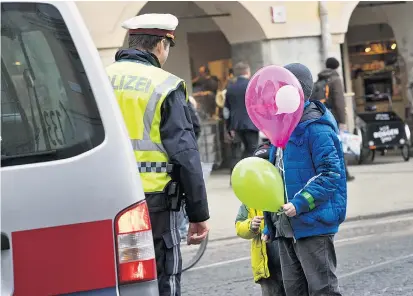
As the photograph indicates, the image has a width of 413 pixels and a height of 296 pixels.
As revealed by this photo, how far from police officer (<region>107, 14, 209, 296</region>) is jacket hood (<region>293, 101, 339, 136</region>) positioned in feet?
2.24

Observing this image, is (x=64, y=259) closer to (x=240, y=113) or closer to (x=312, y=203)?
(x=312, y=203)

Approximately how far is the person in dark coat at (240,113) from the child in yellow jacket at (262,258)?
28.6ft

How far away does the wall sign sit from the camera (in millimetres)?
17234

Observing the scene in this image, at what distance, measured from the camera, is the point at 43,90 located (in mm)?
3568

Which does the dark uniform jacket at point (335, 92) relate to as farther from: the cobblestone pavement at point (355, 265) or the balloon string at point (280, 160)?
the balloon string at point (280, 160)

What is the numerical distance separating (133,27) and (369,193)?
357 inches

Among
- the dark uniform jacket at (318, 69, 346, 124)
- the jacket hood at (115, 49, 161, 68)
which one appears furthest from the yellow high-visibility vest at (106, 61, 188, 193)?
the dark uniform jacket at (318, 69, 346, 124)

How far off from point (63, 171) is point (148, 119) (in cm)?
114

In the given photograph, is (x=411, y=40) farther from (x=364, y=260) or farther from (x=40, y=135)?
(x=40, y=135)

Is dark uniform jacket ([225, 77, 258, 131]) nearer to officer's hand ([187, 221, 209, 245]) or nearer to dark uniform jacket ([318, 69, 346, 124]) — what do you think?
dark uniform jacket ([318, 69, 346, 124])

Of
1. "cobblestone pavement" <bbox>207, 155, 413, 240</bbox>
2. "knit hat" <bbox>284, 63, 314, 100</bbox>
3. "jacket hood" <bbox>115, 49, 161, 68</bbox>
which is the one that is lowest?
"cobblestone pavement" <bbox>207, 155, 413, 240</bbox>

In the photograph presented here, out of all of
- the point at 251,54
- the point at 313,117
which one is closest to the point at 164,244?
the point at 313,117

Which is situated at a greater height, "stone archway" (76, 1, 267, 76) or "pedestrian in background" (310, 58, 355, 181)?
"stone archway" (76, 1, 267, 76)

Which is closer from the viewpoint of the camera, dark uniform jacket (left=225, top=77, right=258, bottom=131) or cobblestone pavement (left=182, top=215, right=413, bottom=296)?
cobblestone pavement (left=182, top=215, right=413, bottom=296)
